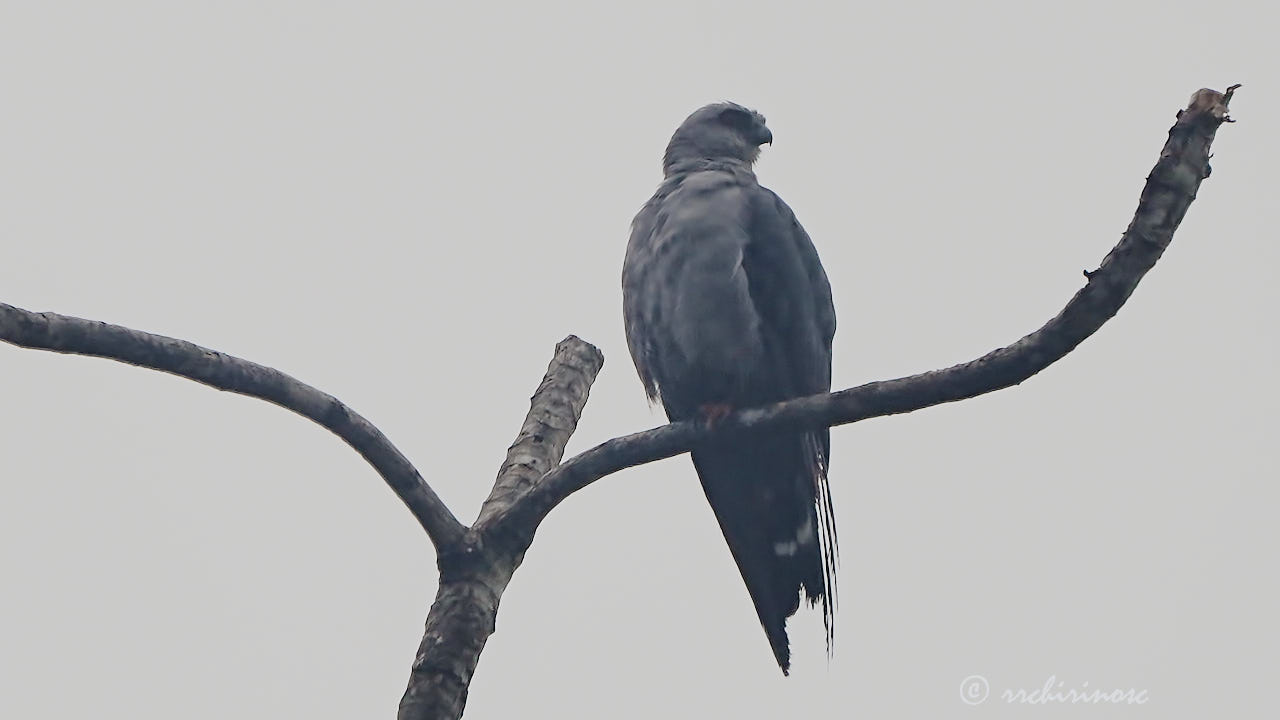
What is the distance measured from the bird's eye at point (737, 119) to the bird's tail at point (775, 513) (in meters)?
2.34

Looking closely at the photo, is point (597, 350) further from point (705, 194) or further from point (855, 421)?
point (855, 421)

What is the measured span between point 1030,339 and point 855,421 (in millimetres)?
632

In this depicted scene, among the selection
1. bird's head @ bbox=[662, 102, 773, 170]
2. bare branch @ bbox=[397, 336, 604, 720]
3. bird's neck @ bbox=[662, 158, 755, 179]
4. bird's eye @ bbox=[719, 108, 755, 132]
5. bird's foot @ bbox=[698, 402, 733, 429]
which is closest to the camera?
bare branch @ bbox=[397, 336, 604, 720]

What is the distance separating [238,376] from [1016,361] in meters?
2.35

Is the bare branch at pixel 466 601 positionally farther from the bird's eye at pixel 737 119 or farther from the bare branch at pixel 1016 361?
the bird's eye at pixel 737 119

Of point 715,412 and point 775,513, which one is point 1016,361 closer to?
point 715,412

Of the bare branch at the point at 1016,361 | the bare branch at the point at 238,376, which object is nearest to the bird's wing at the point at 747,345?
the bare branch at the point at 1016,361

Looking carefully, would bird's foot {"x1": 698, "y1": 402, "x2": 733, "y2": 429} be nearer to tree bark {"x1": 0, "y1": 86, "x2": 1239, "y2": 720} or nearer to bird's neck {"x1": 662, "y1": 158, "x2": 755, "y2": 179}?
tree bark {"x1": 0, "y1": 86, "x2": 1239, "y2": 720}

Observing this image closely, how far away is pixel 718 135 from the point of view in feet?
24.0

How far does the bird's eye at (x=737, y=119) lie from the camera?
293 inches

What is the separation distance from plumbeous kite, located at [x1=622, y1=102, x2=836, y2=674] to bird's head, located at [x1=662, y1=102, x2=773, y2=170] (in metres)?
0.81

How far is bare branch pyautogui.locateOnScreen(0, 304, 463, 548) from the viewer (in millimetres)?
3418

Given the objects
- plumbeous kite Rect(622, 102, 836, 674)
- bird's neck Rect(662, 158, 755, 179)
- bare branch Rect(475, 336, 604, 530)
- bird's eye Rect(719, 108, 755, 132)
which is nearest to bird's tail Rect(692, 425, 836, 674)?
plumbeous kite Rect(622, 102, 836, 674)

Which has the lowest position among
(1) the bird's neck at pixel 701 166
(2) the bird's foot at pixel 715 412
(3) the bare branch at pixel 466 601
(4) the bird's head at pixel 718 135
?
(3) the bare branch at pixel 466 601
